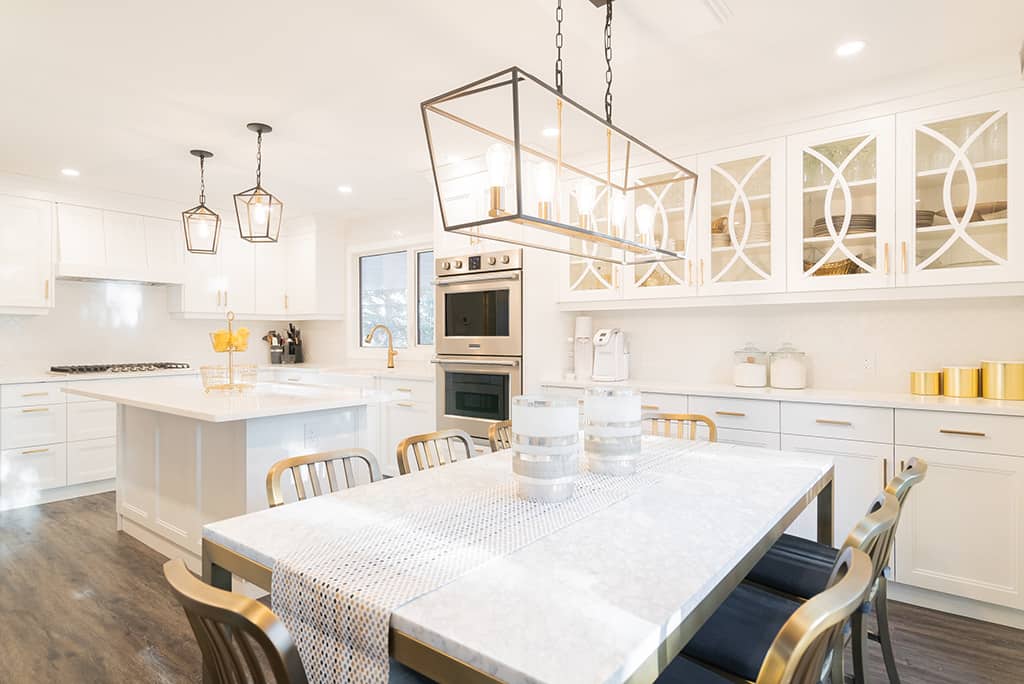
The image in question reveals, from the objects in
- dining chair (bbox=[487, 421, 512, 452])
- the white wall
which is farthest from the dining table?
the white wall

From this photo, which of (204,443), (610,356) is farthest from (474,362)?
(204,443)

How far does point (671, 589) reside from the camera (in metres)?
0.94

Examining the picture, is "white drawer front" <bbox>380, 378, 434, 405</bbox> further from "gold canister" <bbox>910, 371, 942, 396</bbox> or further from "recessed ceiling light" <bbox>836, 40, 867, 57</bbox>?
"recessed ceiling light" <bbox>836, 40, 867, 57</bbox>

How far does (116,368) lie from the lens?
4.60 m

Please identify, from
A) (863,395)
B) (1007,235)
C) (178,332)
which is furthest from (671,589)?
(178,332)

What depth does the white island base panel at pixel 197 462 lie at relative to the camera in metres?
2.50

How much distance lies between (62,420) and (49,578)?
1.81m

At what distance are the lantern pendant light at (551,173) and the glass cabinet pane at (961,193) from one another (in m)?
1.05

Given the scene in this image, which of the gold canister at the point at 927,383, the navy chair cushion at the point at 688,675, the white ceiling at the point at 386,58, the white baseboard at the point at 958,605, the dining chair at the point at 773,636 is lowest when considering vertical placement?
the white baseboard at the point at 958,605

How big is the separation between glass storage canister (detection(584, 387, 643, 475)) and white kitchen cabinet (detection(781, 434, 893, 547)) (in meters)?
1.36

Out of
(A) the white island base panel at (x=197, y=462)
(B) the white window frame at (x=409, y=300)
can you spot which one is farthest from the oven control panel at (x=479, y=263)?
(A) the white island base panel at (x=197, y=462)

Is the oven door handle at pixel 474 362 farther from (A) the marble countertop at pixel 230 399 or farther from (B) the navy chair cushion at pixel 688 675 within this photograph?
(B) the navy chair cushion at pixel 688 675

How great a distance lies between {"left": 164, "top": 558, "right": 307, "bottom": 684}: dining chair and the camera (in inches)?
30.5

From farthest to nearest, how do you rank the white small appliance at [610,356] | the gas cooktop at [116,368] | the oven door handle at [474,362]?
the gas cooktop at [116,368] < the oven door handle at [474,362] < the white small appliance at [610,356]
